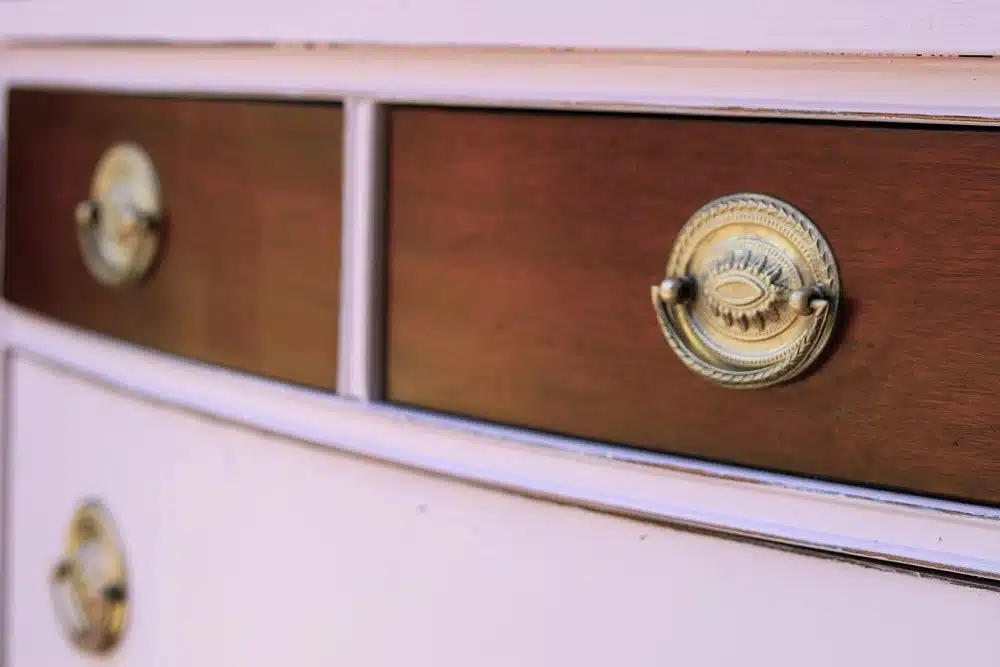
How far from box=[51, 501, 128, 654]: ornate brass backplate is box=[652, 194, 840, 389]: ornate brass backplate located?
1.16ft

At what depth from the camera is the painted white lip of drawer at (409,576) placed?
0.39m

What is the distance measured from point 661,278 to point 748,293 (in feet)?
0.12

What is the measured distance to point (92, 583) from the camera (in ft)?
2.10

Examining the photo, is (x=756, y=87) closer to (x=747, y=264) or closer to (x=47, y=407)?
(x=747, y=264)

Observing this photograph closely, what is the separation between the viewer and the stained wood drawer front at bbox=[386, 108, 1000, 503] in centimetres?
36

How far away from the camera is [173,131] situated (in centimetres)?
56

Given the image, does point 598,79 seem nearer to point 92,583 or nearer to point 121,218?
point 121,218

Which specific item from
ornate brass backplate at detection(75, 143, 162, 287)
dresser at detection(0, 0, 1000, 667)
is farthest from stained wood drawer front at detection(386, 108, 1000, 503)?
ornate brass backplate at detection(75, 143, 162, 287)

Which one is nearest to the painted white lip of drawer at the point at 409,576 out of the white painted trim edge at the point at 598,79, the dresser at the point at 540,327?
the dresser at the point at 540,327

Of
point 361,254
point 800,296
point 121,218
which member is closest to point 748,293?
point 800,296

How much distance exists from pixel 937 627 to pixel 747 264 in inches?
5.0

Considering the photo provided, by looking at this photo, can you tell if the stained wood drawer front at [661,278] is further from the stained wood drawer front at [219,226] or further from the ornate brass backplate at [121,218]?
the ornate brass backplate at [121,218]

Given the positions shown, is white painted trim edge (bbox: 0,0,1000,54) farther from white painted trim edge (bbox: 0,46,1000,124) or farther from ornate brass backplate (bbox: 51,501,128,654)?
ornate brass backplate (bbox: 51,501,128,654)

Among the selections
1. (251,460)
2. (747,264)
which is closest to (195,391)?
(251,460)
